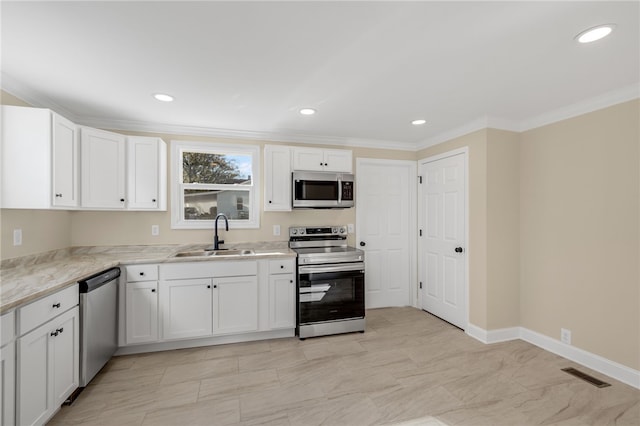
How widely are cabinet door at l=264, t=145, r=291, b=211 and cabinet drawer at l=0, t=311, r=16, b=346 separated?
222cm

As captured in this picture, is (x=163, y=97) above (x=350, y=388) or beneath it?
above

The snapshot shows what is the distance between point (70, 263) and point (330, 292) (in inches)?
95.8

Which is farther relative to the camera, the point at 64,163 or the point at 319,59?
the point at 64,163

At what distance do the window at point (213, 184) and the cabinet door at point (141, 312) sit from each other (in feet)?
2.78

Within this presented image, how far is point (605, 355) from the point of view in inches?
96.0

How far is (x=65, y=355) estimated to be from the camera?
194cm

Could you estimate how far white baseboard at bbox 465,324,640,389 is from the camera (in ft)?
7.58

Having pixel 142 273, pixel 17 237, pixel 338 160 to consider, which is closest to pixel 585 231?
pixel 338 160

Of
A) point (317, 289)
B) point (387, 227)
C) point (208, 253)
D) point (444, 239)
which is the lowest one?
point (317, 289)

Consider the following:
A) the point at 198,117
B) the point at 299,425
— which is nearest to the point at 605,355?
the point at 299,425

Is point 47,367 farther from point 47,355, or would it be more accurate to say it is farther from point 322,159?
Result: point 322,159

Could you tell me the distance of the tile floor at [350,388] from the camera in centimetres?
193

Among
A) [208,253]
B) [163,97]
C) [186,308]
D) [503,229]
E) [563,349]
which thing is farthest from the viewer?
[208,253]

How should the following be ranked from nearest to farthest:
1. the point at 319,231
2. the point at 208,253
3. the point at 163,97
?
the point at 163,97, the point at 208,253, the point at 319,231
